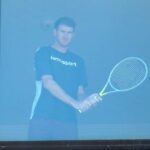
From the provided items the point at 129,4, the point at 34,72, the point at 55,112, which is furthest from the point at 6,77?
the point at 129,4

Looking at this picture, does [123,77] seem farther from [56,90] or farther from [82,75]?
[56,90]

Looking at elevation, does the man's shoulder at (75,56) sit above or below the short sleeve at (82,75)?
above

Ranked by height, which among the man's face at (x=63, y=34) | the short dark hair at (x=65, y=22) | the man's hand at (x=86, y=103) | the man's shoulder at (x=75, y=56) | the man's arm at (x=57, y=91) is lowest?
the man's hand at (x=86, y=103)

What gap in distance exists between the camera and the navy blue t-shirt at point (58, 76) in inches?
53.3

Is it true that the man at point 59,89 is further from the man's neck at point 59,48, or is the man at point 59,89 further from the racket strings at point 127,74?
the racket strings at point 127,74

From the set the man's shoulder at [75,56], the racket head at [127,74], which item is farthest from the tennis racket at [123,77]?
the man's shoulder at [75,56]

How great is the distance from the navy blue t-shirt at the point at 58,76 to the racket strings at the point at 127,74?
123 mm

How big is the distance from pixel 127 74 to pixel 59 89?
0.28 m

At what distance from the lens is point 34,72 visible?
53.4 inches

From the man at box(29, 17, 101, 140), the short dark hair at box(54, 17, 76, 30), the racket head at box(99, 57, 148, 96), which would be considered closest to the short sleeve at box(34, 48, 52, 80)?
the man at box(29, 17, 101, 140)

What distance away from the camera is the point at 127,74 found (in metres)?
1.38

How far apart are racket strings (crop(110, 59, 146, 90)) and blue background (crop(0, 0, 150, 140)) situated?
0.03 metres

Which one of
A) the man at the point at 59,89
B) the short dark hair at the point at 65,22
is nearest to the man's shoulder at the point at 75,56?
the man at the point at 59,89

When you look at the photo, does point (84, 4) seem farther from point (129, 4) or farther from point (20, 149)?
point (20, 149)
